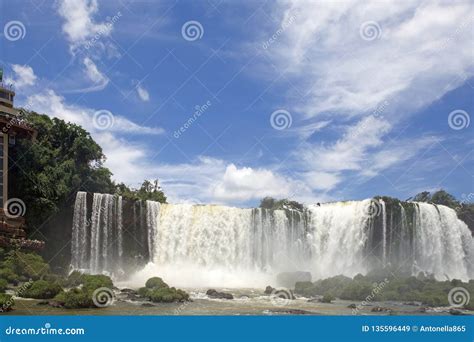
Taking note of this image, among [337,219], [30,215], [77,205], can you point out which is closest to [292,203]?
[337,219]

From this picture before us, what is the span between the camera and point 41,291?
28672 mm

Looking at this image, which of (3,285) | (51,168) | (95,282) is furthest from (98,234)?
(3,285)

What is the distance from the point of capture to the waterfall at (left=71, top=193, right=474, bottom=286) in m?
44.0

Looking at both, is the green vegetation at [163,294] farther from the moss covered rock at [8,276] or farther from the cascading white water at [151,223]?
the cascading white water at [151,223]

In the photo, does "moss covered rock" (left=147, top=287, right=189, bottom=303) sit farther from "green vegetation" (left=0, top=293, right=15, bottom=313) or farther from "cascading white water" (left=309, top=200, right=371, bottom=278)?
"cascading white water" (left=309, top=200, right=371, bottom=278)

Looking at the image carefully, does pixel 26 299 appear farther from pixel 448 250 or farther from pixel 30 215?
pixel 448 250

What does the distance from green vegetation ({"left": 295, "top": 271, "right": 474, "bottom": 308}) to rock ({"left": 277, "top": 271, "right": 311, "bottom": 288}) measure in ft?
11.1

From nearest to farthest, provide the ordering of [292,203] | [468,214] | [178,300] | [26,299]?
[26,299], [178,300], [468,214], [292,203]

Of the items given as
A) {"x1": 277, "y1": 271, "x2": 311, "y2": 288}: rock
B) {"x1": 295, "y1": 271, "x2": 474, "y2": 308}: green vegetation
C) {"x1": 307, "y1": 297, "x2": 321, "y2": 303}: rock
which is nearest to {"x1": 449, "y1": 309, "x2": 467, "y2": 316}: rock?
{"x1": 295, "y1": 271, "x2": 474, "y2": 308}: green vegetation

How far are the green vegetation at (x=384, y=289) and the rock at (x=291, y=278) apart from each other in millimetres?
3382

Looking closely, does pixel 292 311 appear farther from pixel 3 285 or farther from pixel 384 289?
pixel 3 285

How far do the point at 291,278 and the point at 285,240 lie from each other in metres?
5.35

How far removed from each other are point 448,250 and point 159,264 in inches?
1014

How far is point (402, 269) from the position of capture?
4678 centimetres
